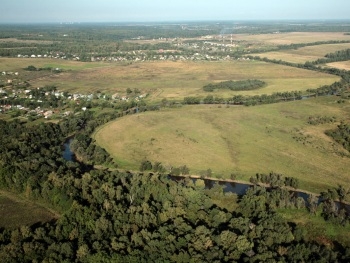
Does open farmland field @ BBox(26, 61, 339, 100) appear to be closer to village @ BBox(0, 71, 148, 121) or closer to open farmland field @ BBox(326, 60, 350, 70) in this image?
village @ BBox(0, 71, 148, 121)

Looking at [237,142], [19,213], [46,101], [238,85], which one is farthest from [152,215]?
[238,85]

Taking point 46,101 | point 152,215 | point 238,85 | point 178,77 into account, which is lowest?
point 152,215

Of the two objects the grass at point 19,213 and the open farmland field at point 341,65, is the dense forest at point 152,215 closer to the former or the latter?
the grass at point 19,213

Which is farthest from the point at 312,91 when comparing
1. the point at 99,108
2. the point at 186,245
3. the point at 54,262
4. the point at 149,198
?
the point at 54,262

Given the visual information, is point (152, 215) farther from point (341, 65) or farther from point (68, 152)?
point (341, 65)

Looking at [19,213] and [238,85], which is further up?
[238,85]

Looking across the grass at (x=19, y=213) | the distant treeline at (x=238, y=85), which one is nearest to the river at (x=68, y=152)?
the grass at (x=19, y=213)

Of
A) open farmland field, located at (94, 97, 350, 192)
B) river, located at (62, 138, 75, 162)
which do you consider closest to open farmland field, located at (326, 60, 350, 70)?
open farmland field, located at (94, 97, 350, 192)
